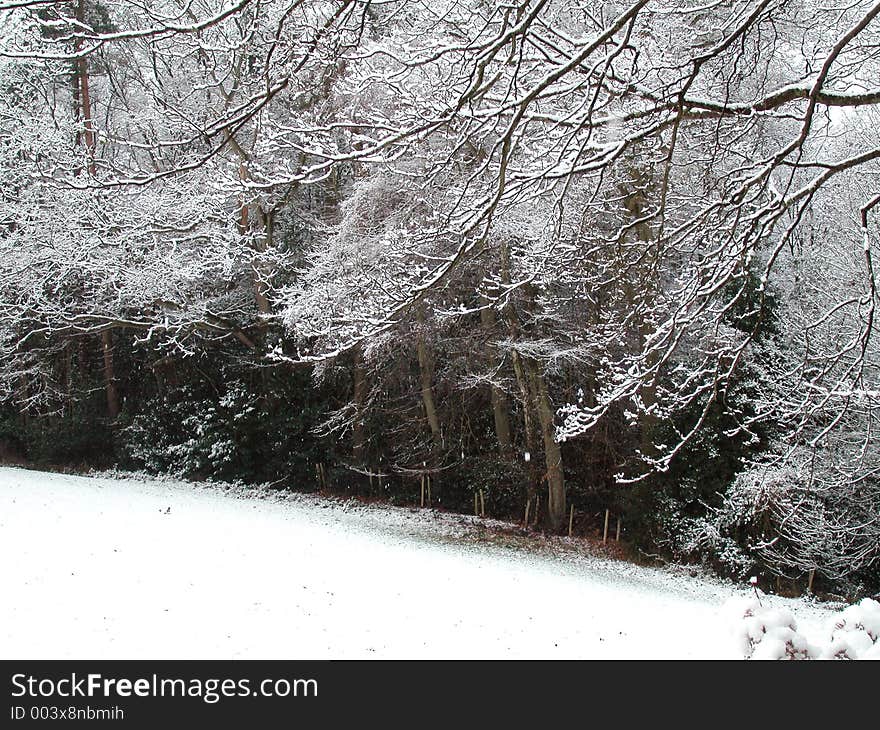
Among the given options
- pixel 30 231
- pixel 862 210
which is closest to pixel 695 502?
pixel 862 210

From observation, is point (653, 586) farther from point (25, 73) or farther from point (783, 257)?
point (25, 73)

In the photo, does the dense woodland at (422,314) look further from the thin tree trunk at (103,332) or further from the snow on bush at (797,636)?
the snow on bush at (797,636)

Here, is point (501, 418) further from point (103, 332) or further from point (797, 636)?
point (797, 636)

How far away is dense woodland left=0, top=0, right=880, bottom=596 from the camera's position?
7.54m

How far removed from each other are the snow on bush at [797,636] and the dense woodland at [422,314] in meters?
1.51

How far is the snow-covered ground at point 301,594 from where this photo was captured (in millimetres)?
5367

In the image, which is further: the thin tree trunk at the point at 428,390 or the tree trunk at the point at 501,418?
the thin tree trunk at the point at 428,390

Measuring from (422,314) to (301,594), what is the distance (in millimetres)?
6323

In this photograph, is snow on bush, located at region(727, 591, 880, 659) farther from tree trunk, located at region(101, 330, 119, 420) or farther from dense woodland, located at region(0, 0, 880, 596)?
tree trunk, located at region(101, 330, 119, 420)

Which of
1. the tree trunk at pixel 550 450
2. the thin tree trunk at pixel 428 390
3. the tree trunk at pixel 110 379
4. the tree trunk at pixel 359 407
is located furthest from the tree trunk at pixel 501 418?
the tree trunk at pixel 110 379

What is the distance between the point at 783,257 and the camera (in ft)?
37.1
